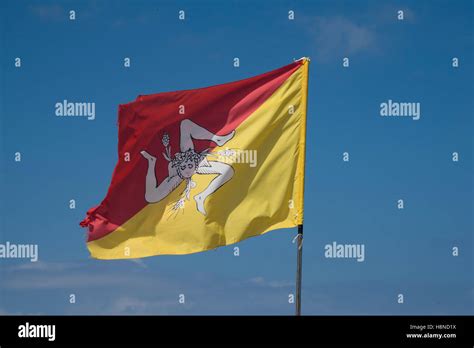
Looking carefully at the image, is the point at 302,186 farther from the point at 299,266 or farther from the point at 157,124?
the point at 157,124

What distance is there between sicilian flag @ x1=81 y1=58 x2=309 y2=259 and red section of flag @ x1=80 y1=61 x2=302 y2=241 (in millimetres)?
33

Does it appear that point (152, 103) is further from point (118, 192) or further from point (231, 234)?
point (231, 234)

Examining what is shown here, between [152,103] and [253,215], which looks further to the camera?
[152,103]

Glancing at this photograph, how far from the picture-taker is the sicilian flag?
29859 mm

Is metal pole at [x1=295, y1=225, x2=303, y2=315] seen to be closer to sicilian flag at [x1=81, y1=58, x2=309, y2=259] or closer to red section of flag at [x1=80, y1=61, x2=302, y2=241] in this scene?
sicilian flag at [x1=81, y1=58, x2=309, y2=259]

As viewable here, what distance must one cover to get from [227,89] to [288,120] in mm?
2471

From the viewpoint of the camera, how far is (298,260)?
28.2m

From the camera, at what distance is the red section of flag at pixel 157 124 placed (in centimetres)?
3131

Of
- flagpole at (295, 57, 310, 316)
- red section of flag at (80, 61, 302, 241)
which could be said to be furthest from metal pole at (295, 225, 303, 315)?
red section of flag at (80, 61, 302, 241)

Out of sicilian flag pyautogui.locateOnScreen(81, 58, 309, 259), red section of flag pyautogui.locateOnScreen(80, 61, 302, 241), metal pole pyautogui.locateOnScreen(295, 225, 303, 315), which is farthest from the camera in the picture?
red section of flag pyautogui.locateOnScreen(80, 61, 302, 241)

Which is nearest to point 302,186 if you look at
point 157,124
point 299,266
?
point 299,266

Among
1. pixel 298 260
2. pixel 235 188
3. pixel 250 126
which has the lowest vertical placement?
pixel 298 260

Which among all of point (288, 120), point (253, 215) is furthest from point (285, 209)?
point (288, 120)

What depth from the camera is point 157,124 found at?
3184cm
